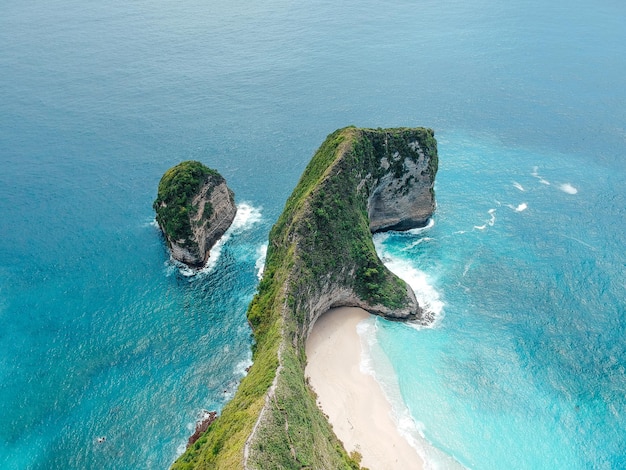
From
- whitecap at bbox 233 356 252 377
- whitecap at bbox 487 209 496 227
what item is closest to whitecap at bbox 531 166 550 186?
whitecap at bbox 487 209 496 227

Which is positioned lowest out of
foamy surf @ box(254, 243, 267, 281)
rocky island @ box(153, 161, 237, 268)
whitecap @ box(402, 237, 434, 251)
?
foamy surf @ box(254, 243, 267, 281)

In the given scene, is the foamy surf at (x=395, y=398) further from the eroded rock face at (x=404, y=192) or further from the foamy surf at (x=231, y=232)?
the foamy surf at (x=231, y=232)

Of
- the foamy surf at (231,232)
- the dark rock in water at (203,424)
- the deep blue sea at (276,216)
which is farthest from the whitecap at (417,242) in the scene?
the dark rock in water at (203,424)

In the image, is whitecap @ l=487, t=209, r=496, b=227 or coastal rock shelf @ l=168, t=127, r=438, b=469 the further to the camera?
whitecap @ l=487, t=209, r=496, b=227

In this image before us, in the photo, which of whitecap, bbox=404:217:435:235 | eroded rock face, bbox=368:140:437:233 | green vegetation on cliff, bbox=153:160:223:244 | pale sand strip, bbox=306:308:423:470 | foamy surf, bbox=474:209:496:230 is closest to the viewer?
pale sand strip, bbox=306:308:423:470

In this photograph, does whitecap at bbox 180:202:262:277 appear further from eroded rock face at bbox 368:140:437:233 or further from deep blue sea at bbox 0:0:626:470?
eroded rock face at bbox 368:140:437:233

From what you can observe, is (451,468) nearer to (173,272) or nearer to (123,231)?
(173,272)

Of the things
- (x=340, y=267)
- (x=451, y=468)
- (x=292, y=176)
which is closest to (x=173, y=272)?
(x=340, y=267)

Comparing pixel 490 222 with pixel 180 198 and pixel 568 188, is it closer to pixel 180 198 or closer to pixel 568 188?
pixel 568 188
